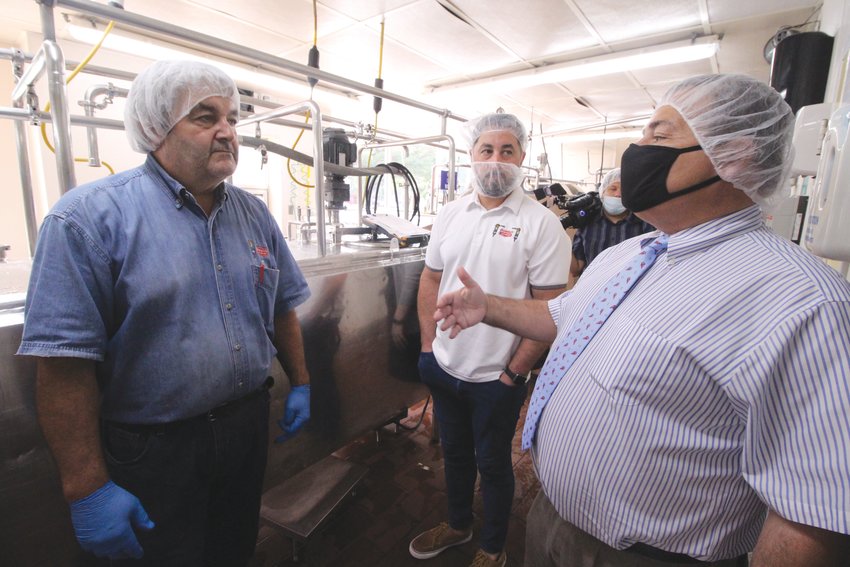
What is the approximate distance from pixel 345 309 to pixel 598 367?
105 cm

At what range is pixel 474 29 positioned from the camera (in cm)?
346

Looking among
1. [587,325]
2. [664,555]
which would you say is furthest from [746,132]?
[664,555]

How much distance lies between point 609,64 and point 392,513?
4.29 m

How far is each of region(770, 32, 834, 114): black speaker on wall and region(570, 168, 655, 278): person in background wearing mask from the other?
3.66ft

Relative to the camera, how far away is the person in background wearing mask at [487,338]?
1.35m

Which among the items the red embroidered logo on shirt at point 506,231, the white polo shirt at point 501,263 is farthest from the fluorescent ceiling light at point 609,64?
the red embroidered logo on shirt at point 506,231

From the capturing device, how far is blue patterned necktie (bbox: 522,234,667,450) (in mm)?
829

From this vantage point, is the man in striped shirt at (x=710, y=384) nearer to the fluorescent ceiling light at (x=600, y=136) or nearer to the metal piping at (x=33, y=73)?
the metal piping at (x=33, y=73)

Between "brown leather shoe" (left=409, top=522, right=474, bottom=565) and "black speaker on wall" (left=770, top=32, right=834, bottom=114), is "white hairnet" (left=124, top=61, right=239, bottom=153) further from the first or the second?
"black speaker on wall" (left=770, top=32, right=834, bottom=114)

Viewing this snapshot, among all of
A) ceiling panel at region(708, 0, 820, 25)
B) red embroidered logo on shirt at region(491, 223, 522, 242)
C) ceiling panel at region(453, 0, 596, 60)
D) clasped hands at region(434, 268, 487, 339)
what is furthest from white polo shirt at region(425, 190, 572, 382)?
ceiling panel at region(708, 0, 820, 25)

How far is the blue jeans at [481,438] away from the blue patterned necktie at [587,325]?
451mm

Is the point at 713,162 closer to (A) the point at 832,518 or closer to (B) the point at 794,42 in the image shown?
(A) the point at 832,518

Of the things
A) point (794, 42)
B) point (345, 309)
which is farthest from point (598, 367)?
point (794, 42)

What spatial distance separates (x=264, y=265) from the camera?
108 cm
